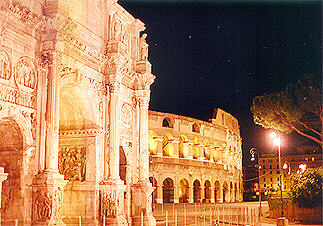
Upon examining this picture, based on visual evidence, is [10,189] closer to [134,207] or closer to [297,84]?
[134,207]

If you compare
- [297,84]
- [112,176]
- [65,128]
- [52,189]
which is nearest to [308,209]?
[297,84]

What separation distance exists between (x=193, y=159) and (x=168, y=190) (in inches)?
199

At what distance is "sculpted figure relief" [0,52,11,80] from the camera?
11.6 metres

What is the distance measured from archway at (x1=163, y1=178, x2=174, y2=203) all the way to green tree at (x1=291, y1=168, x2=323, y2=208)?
1677 cm

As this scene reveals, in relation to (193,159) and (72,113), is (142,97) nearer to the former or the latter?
(72,113)

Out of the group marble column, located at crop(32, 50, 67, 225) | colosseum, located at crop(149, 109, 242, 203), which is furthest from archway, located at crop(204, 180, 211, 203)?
marble column, located at crop(32, 50, 67, 225)

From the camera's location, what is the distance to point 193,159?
43812 millimetres

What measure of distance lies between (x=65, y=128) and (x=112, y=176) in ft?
8.33

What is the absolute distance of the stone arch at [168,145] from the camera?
1609 inches

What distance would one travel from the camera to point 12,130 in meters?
12.4

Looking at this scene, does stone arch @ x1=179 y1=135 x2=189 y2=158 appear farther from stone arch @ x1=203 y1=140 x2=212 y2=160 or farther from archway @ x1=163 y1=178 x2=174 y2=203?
stone arch @ x1=203 y1=140 x2=212 y2=160

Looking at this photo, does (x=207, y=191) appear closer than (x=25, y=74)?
No

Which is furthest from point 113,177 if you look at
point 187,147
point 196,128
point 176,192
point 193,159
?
point 196,128

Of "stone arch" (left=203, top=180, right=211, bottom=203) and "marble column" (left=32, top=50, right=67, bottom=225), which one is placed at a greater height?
"marble column" (left=32, top=50, right=67, bottom=225)
